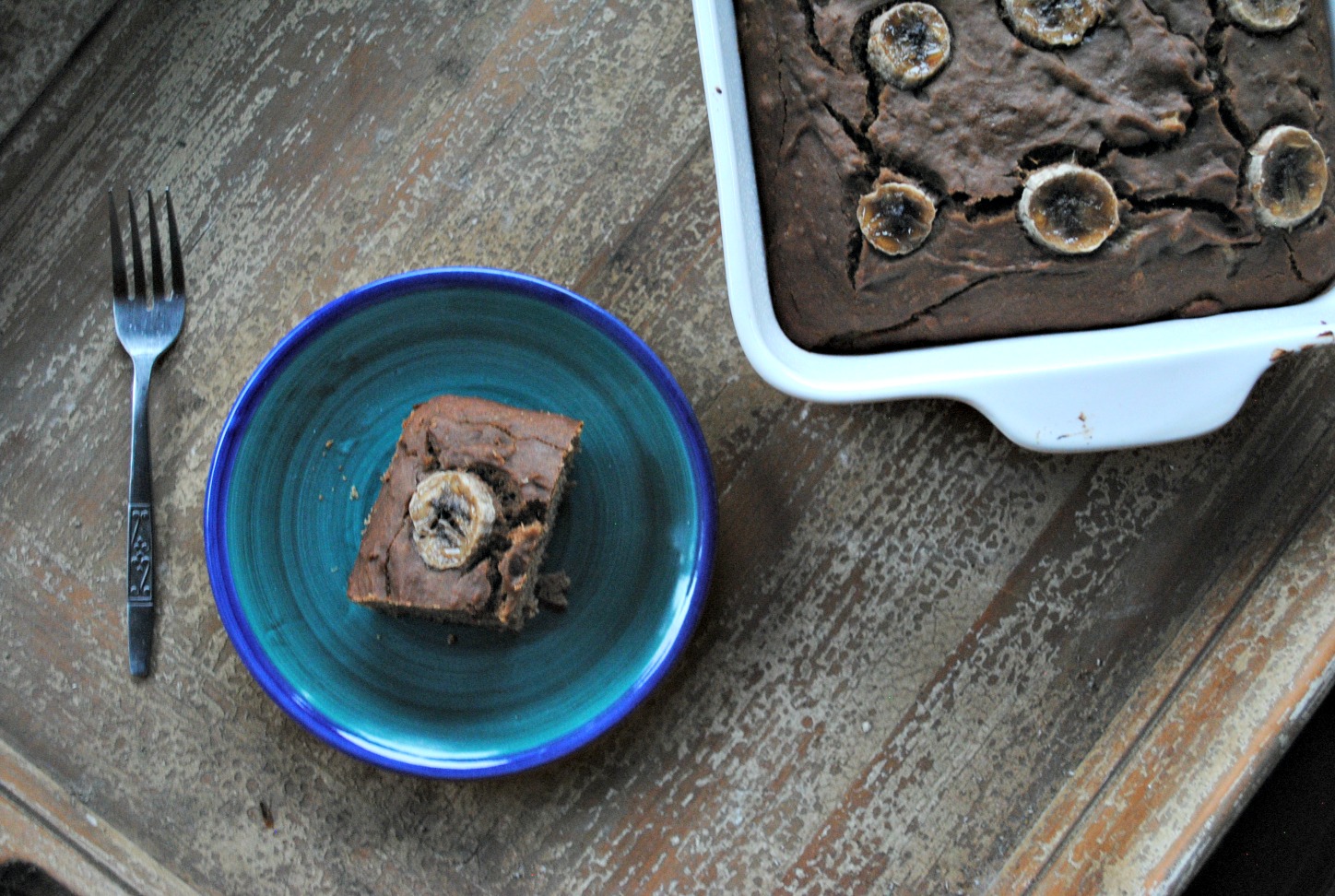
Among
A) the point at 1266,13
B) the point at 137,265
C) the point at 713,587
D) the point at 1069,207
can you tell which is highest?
the point at 1266,13

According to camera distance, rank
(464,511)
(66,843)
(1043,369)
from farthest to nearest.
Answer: (66,843) → (464,511) → (1043,369)

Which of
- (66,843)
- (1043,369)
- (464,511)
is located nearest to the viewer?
(1043,369)

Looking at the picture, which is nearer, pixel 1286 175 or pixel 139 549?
pixel 1286 175

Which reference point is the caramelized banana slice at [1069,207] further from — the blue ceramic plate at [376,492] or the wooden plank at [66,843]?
the wooden plank at [66,843]

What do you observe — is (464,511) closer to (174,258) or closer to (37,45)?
(174,258)

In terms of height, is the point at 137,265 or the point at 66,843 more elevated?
the point at 137,265

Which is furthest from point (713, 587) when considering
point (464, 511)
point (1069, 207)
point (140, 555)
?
point (140, 555)

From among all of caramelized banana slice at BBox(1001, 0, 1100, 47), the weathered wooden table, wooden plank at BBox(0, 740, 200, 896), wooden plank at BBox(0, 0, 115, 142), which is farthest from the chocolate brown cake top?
wooden plank at BBox(0, 740, 200, 896)

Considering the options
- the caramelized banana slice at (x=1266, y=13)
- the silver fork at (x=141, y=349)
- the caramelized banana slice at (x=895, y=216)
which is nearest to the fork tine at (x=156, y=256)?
the silver fork at (x=141, y=349)
